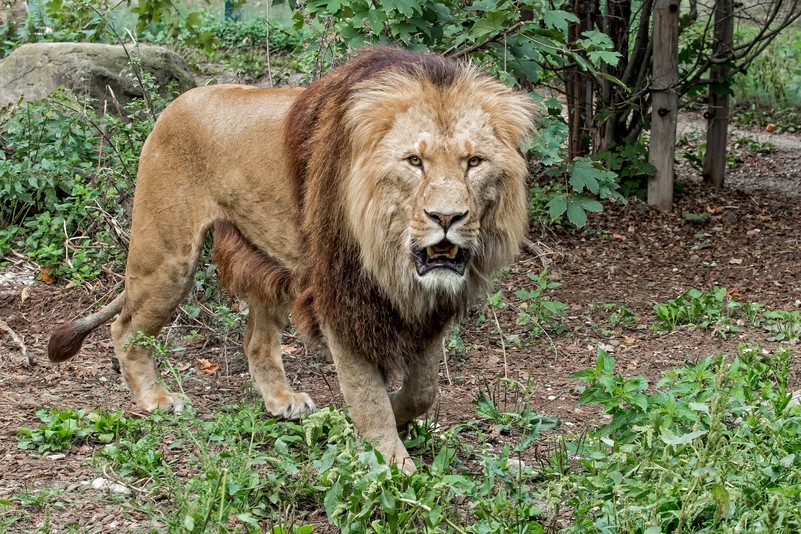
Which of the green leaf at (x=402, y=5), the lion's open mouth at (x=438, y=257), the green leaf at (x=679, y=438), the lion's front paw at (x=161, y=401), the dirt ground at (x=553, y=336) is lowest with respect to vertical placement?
the dirt ground at (x=553, y=336)

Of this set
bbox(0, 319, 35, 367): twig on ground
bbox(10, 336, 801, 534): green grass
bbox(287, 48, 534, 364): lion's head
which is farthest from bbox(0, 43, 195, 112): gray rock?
bbox(287, 48, 534, 364): lion's head

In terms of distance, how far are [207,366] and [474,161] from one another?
2483 millimetres

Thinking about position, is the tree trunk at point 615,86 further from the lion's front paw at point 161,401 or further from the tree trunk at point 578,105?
the lion's front paw at point 161,401

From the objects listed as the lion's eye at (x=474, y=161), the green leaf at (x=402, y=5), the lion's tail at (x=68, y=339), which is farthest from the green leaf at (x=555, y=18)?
the lion's tail at (x=68, y=339)

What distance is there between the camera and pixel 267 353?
4.77 m

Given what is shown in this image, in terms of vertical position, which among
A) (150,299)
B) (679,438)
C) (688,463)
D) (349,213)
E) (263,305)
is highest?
(349,213)

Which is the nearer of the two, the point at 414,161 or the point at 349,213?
the point at 414,161

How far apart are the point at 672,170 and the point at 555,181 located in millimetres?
885

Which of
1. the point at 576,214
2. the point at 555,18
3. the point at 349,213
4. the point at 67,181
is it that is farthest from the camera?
the point at 67,181

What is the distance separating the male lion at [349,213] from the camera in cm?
332

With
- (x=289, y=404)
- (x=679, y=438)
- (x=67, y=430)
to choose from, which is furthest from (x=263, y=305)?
(x=679, y=438)

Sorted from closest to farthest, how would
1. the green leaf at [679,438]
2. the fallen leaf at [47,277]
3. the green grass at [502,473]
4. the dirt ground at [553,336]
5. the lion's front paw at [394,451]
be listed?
the green leaf at [679,438]
the green grass at [502,473]
the lion's front paw at [394,451]
the dirt ground at [553,336]
the fallen leaf at [47,277]

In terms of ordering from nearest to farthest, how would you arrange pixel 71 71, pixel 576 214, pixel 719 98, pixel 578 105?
pixel 576 214, pixel 71 71, pixel 578 105, pixel 719 98

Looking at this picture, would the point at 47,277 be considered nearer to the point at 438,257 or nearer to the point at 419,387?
the point at 419,387
